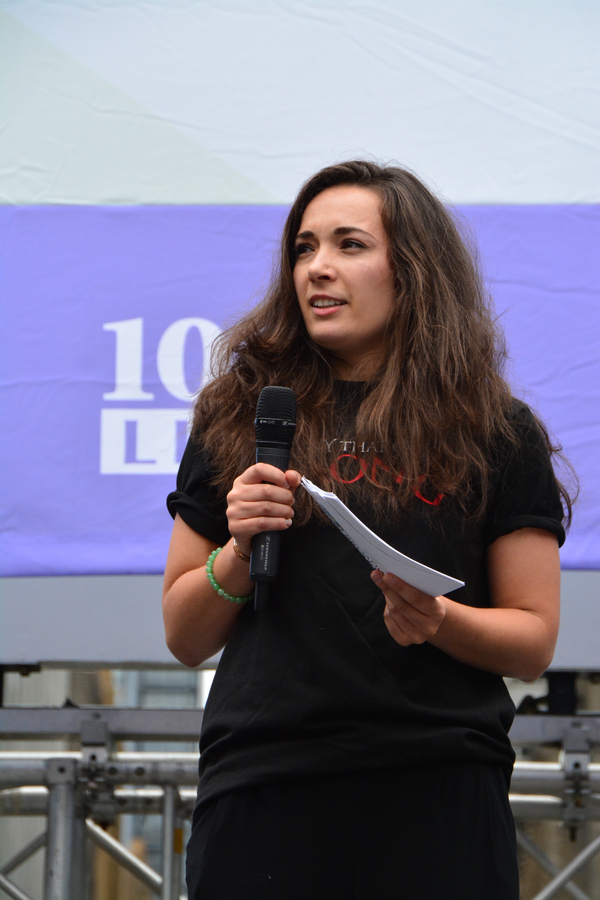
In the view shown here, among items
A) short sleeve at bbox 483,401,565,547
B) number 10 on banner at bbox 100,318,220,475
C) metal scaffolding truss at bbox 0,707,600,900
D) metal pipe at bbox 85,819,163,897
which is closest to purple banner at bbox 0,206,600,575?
number 10 on banner at bbox 100,318,220,475

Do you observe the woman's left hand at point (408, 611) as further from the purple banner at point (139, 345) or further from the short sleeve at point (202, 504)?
the purple banner at point (139, 345)

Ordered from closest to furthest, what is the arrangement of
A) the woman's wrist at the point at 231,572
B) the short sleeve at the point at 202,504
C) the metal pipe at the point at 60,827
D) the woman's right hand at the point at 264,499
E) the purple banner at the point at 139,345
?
the woman's right hand at the point at 264,499 → the woman's wrist at the point at 231,572 → the short sleeve at the point at 202,504 → the metal pipe at the point at 60,827 → the purple banner at the point at 139,345

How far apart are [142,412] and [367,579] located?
1380mm

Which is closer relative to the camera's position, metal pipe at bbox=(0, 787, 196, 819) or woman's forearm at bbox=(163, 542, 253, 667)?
woman's forearm at bbox=(163, 542, 253, 667)

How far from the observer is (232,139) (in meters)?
2.47

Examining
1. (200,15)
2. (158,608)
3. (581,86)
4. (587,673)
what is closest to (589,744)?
(587,673)

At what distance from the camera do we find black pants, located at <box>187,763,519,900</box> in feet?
3.24

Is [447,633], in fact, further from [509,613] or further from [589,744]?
[589,744]

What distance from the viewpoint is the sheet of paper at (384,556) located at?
0.85 metres

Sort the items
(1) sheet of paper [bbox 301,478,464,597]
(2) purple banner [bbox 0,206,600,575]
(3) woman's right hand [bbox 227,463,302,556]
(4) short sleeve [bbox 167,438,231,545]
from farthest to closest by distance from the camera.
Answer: (2) purple banner [bbox 0,206,600,575] → (4) short sleeve [bbox 167,438,231,545] → (3) woman's right hand [bbox 227,463,302,556] → (1) sheet of paper [bbox 301,478,464,597]

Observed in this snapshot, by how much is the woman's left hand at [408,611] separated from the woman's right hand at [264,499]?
13 centimetres

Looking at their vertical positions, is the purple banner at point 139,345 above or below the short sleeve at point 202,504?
above

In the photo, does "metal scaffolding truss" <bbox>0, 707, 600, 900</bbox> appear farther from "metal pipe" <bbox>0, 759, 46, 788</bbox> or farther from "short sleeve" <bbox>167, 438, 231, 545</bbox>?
"short sleeve" <bbox>167, 438, 231, 545</bbox>

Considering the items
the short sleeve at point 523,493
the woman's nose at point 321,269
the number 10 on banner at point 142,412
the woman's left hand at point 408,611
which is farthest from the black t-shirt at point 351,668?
the number 10 on banner at point 142,412
